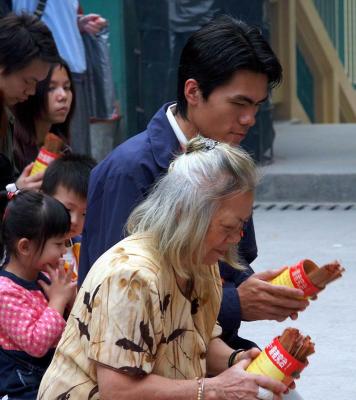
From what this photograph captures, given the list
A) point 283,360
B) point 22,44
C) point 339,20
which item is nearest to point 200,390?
point 283,360

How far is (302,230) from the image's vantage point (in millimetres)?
8250

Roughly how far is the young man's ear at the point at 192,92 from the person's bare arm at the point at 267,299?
21.8 inches

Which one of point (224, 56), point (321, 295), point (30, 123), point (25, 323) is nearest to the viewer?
point (224, 56)

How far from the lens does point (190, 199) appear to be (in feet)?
9.74

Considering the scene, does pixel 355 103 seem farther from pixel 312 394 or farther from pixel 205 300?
pixel 205 300

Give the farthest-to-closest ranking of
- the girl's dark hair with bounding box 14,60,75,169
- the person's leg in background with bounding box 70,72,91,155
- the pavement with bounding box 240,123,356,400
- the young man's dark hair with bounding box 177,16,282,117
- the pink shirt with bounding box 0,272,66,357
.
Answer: the person's leg in background with bounding box 70,72,91,155
the pavement with bounding box 240,123,356,400
the girl's dark hair with bounding box 14,60,75,169
the pink shirt with bounding box 0,272,66,357
the young man's dark hair with bounding box 177,16,282,117

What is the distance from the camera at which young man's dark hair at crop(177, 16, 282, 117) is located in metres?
3.55

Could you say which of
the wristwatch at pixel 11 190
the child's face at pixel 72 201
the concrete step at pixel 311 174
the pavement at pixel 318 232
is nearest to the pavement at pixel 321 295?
the pavement at pixel 318 232

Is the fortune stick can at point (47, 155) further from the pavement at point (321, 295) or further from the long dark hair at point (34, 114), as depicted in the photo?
the pavement at point (321, 295)

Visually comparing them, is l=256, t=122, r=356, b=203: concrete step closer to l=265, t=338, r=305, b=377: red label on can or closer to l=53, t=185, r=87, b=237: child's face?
l=53, t=185, r=87, b=237: child's face

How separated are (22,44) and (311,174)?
4.78 metres

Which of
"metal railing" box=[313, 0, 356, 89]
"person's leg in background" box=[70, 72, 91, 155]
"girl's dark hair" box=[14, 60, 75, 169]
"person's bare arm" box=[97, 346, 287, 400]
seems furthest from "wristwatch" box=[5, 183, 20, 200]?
"metal railing" box=[313, 0, 356, 89]

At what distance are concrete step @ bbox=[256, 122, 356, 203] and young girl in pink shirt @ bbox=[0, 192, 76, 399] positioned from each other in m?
4.35

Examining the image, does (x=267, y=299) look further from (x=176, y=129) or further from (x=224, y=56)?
(x=224, y=56)
